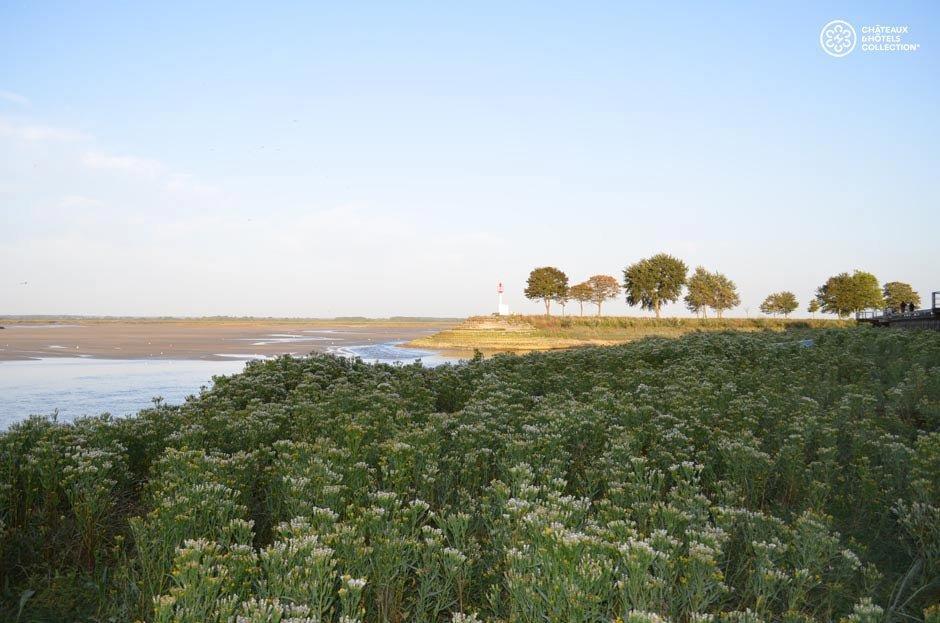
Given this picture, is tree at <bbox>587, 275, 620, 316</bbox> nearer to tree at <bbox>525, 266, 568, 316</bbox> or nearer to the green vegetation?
tree at <bbox>525, 266, 568, 316</bbox>

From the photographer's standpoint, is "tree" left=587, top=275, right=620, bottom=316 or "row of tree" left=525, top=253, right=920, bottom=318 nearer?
"row of tree" left=525, top=253, right=920, bottom=318

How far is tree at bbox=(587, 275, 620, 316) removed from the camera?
128875 mm

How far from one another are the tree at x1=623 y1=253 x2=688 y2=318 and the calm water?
80107 millimetres

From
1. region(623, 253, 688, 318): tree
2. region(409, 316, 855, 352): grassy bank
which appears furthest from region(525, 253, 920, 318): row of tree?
region(409, 316, 855, 352): grassy bank

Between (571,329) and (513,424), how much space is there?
211ft

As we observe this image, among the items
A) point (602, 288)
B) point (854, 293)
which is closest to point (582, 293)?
point (602, 288)

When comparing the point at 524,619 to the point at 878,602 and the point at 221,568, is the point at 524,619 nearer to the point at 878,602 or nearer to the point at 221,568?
the point at 221,568

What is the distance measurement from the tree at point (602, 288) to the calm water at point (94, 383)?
329ft

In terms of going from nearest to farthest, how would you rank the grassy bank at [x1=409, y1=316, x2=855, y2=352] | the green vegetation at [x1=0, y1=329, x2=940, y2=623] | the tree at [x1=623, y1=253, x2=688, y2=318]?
the green vegetation at [x1=0, y1=329, x2=940, y2=623], the grassy bank at [x1=409, y1=316, x2=855, y2=352], the tree at [x1=623, y1=253, x2=688, y2=318]

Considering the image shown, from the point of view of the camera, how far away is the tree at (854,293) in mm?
104438

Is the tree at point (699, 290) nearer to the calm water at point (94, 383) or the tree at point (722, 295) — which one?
the tree at point (722, 295)

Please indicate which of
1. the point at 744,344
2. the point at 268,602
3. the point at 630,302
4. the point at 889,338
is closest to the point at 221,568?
the point at 268,602

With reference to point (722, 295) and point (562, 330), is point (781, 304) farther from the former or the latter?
point (562, 330)

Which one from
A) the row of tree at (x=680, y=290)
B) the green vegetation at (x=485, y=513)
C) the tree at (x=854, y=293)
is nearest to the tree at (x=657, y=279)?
the row of tree at (x=680, y=290)
